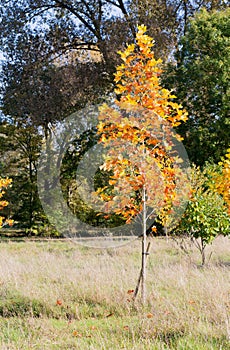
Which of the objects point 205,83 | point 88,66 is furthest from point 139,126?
point 88,66

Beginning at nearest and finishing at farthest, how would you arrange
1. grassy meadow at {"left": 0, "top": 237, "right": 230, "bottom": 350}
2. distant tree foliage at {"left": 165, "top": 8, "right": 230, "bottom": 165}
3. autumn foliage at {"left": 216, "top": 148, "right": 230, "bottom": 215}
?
grassy meadow at {"left": 0, "top": 237, "right": 230, "bottom": 350}, autumn foliage at {"left": 216, "top": 148, "right": 230, "bottom": 215}, distant tree foliage at {"left": 165, "top": 8, "right": 230, "bottom": 165}

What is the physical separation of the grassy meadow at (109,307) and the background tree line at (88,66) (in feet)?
25.0

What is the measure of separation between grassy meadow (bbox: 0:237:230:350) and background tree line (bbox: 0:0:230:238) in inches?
299

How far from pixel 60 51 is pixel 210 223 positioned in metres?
11.1

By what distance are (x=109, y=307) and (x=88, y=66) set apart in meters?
12.0

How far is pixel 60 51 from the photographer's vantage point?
16.2 metres

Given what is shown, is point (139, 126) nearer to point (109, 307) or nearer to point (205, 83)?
point (109, 307)

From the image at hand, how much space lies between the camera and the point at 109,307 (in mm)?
4672

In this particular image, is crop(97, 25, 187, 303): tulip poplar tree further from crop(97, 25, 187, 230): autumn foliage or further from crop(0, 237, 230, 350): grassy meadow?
crop(0, 237, 230, 350): grassy meadow

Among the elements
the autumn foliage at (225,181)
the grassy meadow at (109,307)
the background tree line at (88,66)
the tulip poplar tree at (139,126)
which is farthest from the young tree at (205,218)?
the background tree line at (88,66)

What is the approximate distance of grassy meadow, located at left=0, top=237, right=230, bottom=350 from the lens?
3.45 meters

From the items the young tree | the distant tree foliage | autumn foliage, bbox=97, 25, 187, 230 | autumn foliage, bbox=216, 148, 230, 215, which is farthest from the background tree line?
autumn foliage, bbox=97, 25, 187, 230

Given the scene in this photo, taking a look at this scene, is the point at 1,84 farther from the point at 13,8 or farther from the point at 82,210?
the point at 82,210

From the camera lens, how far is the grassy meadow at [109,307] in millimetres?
3451
